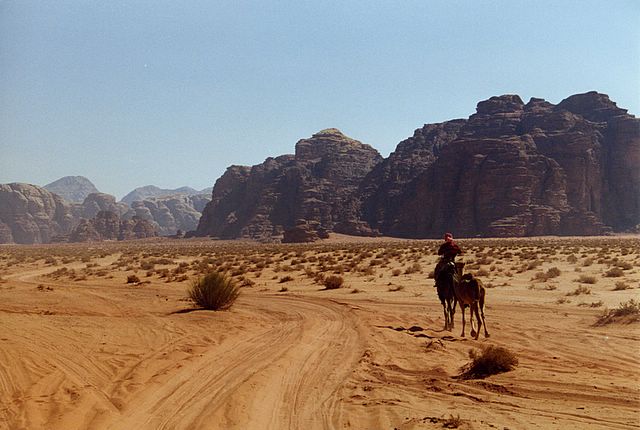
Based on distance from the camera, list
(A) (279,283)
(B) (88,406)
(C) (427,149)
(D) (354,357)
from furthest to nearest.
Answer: (C) (427,149), (A) (279,283), (D) (354,357), (B) (88,406)

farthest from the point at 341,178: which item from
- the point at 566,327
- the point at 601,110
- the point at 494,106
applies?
the point at 566,327

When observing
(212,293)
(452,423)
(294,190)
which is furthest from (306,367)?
(294,190)

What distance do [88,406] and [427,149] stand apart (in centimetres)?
14922

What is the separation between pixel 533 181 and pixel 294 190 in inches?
2705

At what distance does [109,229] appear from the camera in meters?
179

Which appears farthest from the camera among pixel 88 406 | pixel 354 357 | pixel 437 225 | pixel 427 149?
pixel 427 149

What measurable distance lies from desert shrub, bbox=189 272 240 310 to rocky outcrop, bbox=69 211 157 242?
548 feet

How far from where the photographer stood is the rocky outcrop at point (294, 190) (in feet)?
472

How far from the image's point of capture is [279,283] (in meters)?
27.6

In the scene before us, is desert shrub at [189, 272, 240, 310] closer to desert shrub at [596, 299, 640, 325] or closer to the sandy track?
the sandy track

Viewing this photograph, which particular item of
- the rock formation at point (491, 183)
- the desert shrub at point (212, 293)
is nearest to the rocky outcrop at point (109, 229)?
the rock formation at point (491, 183)

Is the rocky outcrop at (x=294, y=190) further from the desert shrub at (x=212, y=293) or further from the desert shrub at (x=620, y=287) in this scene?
the desert shrub at (x=212, y=293)

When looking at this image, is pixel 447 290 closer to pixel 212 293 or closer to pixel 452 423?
pixel 212 293

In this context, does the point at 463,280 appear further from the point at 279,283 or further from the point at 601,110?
the point at 601,110
